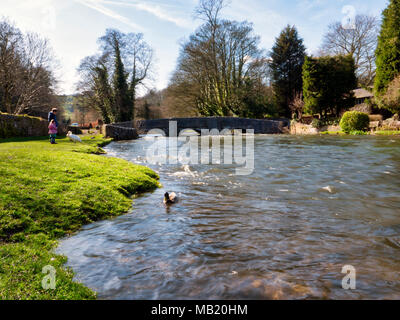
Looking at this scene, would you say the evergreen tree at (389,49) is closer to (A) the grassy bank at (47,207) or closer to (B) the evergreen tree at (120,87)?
(A) the grassy bank at (47,207)

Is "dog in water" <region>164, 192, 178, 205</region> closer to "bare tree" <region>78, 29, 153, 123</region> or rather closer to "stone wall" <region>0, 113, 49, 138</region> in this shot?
"stone wall" <region>0, 113, 49, 138</region>

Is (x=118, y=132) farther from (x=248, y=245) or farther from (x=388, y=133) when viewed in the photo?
(x=388, y=133)

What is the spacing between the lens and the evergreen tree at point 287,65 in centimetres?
4419

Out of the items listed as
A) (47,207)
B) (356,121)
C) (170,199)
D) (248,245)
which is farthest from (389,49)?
(47,207)

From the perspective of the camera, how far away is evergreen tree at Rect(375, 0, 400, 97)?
26.8 m

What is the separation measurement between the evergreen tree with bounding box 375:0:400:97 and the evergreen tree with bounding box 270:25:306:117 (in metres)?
15.8

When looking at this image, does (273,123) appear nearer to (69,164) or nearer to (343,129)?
(343,129)

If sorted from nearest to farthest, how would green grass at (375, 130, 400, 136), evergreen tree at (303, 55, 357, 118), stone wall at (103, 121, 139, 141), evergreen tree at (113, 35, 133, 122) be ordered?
green grass at (375, 130, 400, 136) → stone wall at (103, 121, 139, 141) → evergreen tree at (303, 55, 357, 118) → evergreen tree at (113, 35, 133, 122)

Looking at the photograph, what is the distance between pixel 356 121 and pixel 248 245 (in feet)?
90.9
